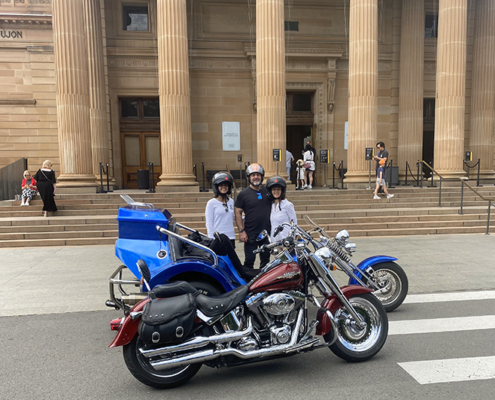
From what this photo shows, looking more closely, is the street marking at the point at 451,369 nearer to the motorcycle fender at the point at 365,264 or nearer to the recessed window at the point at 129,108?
the motorcycle fender at the point at 365,264

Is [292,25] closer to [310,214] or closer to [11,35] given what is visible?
[310,214]

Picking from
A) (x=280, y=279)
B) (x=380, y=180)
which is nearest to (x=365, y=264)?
(x=280, y=279)

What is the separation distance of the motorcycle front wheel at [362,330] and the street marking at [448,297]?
76.0 inches

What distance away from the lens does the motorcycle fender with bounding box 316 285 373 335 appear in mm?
3502

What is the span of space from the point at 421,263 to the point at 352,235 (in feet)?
9.79

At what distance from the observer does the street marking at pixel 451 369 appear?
11.0ft

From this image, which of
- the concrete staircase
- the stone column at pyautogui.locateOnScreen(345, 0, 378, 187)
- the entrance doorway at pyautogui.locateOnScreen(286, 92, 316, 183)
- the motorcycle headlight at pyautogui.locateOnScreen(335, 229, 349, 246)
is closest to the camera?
the motorcycle headlight at pyautogui.locateOnScreen(335, 229, 349, 246)

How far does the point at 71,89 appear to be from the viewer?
13016 mm

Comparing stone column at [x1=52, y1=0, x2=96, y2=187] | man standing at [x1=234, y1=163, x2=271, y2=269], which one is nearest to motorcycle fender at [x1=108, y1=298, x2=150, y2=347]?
man standing at [x1=234, y1=163, x2=271, y2=269]

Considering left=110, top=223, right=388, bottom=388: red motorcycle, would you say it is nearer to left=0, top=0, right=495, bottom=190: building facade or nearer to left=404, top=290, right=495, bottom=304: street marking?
left=404, top=290, right=495, bottom=304: street marking

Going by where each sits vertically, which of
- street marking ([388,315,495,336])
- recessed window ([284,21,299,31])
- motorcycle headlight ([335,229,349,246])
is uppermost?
recessed window ([284,21,299,31])

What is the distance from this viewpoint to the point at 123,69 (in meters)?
17.0

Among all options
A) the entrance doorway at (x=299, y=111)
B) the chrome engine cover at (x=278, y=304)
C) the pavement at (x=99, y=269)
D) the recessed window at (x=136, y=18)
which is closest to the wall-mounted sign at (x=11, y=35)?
the recessed window at (x=136, y=18)

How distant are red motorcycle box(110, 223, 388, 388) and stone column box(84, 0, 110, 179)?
13.8m
